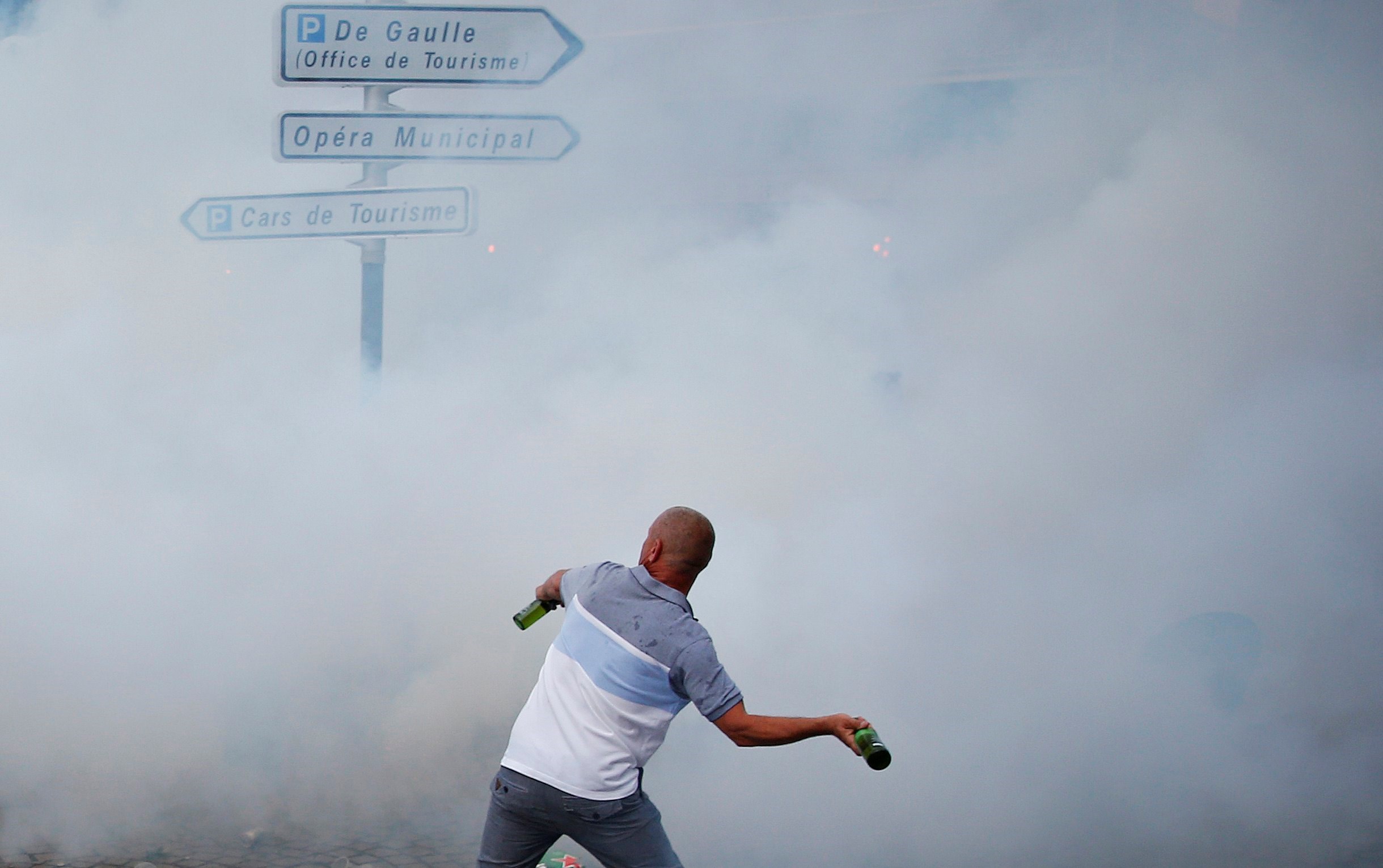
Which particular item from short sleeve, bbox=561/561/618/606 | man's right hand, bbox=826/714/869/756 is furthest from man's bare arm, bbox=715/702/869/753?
short sleeve, bbox=561/561/618/606

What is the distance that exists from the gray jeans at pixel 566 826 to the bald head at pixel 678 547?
0.40 m

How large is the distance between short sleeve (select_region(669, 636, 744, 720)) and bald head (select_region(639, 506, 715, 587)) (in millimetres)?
156

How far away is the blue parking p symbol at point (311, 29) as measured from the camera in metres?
3.98

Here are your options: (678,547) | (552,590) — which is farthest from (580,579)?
(678,547)

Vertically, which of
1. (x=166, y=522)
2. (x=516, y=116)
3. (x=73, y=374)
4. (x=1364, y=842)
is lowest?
(x=1364, y=842)

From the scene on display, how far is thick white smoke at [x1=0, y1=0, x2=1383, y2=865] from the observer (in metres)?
3.81

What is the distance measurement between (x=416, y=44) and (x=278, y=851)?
2.46m

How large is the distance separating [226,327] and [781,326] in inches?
89.5

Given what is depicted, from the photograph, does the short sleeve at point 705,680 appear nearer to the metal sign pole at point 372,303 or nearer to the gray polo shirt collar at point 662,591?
the gray polo shirt collar at point 662,591

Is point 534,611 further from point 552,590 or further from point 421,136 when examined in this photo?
point 421,136

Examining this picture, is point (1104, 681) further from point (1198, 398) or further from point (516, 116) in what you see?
point (516, 116)

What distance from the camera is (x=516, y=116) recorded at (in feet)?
13.4

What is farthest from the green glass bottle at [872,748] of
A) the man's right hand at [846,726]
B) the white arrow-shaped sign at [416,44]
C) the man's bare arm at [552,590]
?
the white arrow-shaped sign at [416,44]

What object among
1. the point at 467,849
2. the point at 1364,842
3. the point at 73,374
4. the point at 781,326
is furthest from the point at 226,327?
the point at 1364,842
